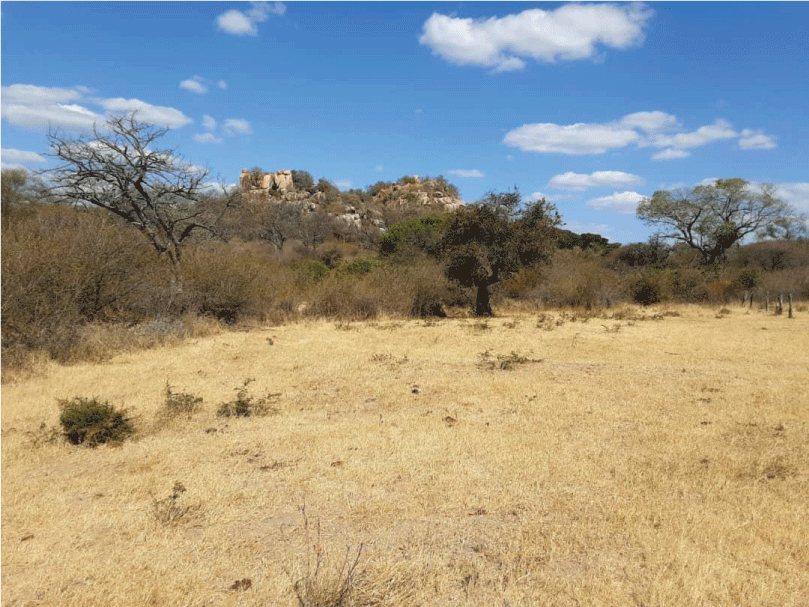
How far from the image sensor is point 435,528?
14.1 ft

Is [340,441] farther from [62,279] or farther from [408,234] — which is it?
[408,234]

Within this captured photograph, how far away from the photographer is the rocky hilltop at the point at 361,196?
6162 cm

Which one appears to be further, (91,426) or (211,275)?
(211,275)

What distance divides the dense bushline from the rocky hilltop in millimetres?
28447

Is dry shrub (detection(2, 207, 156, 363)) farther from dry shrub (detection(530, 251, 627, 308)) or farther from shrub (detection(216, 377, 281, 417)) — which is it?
dry shrub (detection(530, 251, 627, 308))

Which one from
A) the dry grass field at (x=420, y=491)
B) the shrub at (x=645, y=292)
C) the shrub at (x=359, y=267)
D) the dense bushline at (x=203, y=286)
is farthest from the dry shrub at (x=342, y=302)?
the shrub at (x=645, y=292)

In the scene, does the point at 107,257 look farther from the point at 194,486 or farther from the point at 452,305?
the point at 452,305

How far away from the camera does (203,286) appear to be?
16.9 meters

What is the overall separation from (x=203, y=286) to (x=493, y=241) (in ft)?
33.7

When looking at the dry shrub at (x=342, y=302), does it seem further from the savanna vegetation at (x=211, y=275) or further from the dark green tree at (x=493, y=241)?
the dark green tree at (x=493, y=241)

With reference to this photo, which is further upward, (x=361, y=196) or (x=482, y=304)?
(x=361, y=196)

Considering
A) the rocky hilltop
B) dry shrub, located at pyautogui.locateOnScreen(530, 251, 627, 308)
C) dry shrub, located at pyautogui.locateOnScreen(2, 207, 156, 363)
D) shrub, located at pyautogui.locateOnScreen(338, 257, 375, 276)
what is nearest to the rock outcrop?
the rocky hilltop

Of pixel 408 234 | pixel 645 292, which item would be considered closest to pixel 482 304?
pixel 645 292

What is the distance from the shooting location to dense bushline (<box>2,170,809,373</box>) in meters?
10.9
